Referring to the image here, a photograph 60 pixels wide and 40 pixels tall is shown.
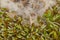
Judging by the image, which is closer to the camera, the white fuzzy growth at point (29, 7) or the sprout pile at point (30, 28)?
the sprout pile at point (30, 28)

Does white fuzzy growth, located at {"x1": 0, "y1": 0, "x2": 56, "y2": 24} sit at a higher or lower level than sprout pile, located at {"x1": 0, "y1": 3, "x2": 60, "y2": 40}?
higher

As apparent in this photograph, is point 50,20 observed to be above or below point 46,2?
below

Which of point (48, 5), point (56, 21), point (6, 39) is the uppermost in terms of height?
point (48, 5)

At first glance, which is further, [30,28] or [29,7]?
[29,7]

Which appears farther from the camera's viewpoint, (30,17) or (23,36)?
(30,17)

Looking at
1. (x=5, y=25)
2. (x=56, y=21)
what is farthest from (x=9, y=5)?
(x=56, y=21)

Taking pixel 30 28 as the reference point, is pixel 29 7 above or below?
above

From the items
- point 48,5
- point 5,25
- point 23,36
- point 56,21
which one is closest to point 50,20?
point 56,21

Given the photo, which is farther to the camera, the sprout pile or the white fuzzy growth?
the white fuzzy growth

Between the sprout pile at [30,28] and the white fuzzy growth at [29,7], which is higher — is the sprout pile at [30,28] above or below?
below

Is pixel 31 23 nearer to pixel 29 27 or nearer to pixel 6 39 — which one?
pixel 29 27
